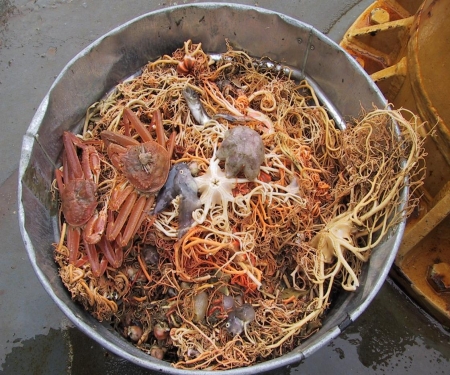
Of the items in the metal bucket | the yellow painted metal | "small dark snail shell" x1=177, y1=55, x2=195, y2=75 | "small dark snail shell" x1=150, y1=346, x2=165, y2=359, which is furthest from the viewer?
"small dark snail shell" x1=177, y1=55, x2=195, y2=75

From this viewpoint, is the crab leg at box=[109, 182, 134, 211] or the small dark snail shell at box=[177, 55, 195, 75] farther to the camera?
the small dark snail shell at box=[177, 55, 195, 75]

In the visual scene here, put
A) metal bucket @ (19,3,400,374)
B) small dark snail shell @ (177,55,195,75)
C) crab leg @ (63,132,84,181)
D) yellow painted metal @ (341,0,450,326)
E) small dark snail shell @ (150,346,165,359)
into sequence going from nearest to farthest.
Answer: metal bucket @ (19,3,400,374), small dark snail shell @ (150,346,165,359), yellow painted metal @ (341,0,450,326), crab leg @ (63,132,84,181), small dark snail shell @ (177,55,195,75)

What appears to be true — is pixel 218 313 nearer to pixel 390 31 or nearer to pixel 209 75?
pixel 209 75

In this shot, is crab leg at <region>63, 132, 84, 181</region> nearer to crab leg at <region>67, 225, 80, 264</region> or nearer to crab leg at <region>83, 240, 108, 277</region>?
crab leg at <region>67, 225, 80, 264</region>

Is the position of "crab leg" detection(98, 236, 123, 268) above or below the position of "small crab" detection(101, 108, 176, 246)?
below

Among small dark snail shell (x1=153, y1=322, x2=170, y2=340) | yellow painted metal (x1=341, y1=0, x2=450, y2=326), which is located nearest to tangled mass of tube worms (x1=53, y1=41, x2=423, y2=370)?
small dark snail shell (x1=153, y1=322, x2=170, y2=340)

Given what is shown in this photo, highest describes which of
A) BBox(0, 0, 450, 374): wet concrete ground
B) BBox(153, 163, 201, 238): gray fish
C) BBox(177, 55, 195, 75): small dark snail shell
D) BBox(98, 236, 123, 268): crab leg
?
BBox(177, 55, 195, 75): small dark snail shell

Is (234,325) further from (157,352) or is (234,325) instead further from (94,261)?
(94,261)
